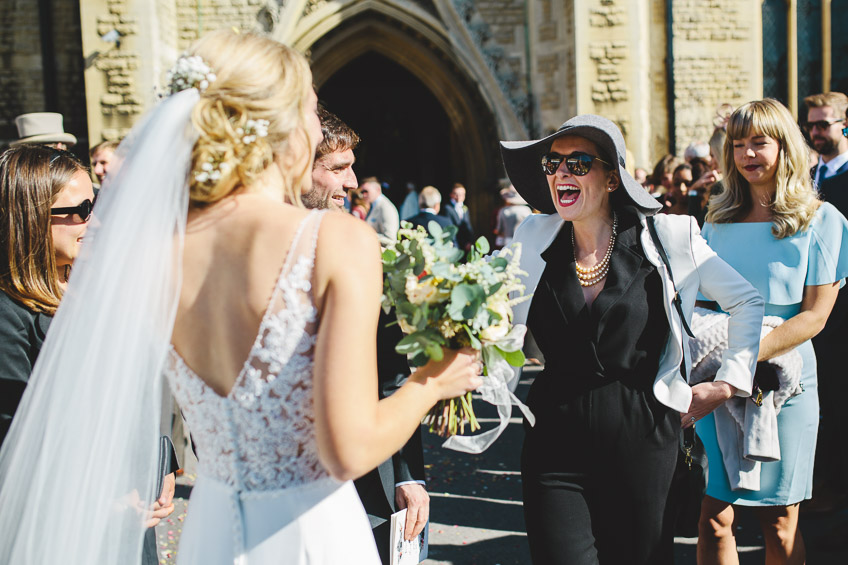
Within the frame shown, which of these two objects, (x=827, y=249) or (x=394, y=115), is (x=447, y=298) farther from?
(x=394, y=115)

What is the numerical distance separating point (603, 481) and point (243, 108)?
5.11 feet

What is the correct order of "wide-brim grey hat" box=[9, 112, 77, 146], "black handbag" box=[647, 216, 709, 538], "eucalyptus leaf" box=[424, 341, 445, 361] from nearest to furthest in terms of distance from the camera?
"eucalyptus leaf" box=[424, 341, 445, 361]
"black handbag" box=[647, 216, 709, 538]
"wide-brim grey hat" box=[9, 112, 77, 146]

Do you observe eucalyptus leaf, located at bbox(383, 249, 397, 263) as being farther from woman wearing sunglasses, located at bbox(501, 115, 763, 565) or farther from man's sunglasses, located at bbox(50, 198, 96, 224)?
man's sunglasses, located at bbox(50, 198, 96, 224)

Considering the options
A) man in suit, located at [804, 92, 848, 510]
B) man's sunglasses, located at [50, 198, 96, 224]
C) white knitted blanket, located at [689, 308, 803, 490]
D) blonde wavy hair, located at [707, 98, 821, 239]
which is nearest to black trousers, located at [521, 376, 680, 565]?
white knitted blanket, located at [689, 308, 803, 490]

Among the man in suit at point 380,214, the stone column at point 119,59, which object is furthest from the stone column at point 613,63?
the stone column at point 119,59

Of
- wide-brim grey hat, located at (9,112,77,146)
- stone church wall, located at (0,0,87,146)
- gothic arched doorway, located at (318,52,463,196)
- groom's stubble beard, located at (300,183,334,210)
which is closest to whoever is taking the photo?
groom's stubble beard, located at (300,183,334,210)

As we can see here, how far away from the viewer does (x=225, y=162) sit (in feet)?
4.79

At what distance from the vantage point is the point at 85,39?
11070 millimetres

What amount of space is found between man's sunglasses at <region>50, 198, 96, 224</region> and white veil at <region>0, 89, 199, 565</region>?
0.68 metres

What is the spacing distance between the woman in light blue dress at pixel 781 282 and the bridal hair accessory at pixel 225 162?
2102 mm

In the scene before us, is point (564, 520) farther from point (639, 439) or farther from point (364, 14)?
point (364, 14)

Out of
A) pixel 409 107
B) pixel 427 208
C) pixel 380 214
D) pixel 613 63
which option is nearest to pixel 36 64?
pixel 380 214

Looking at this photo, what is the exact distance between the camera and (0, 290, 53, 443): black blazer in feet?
7.01

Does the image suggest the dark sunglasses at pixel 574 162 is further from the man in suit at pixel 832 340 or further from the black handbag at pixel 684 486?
the man in suit at pixel 832 340
